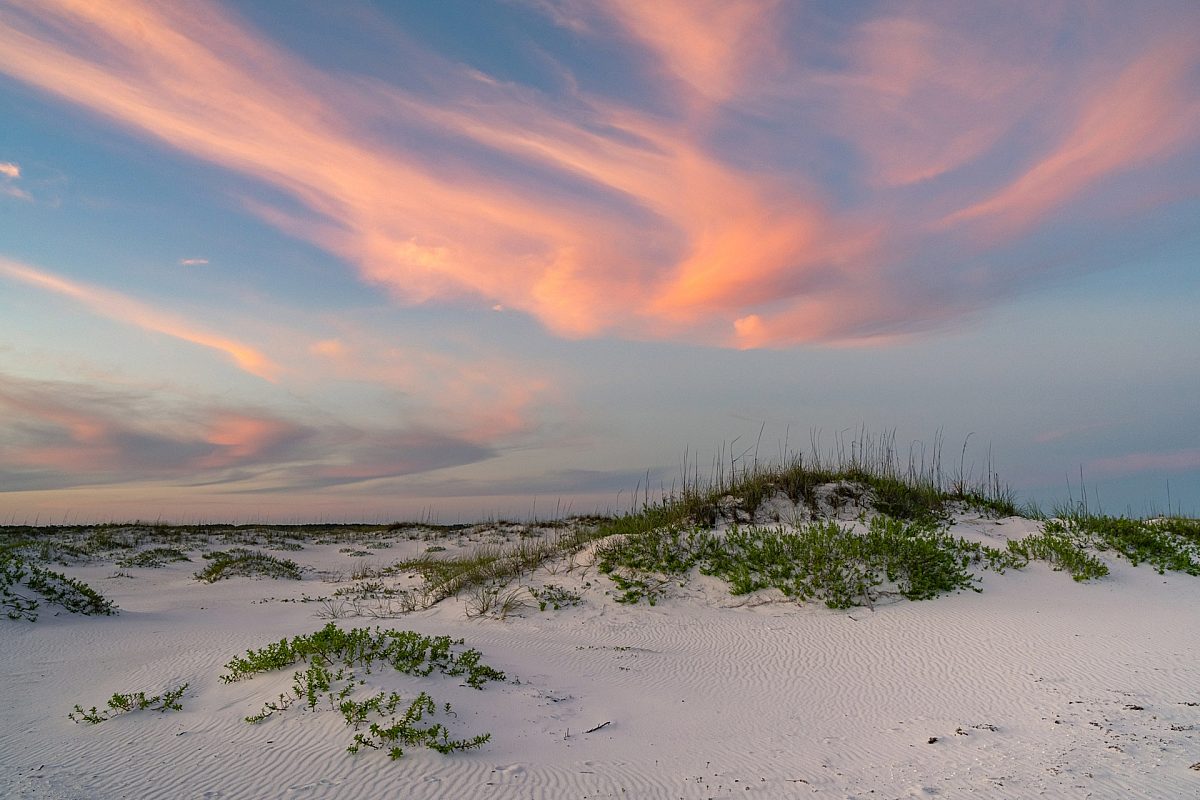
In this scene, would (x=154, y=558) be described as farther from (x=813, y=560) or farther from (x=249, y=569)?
(x=813, y=560)

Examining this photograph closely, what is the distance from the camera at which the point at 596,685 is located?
25.2 ft

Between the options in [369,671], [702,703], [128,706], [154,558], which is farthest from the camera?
[154,558]

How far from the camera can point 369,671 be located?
23.0ft

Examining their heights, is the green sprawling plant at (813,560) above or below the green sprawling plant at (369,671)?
above

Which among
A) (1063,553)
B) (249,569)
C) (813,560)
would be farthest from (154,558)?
(1063,553)

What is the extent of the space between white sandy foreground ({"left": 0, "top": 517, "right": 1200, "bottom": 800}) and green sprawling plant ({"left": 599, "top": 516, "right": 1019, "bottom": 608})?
0.34 m

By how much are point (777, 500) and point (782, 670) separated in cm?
805

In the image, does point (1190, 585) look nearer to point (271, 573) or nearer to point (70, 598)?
point (70, 598)

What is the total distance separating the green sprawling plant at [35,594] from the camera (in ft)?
36.8

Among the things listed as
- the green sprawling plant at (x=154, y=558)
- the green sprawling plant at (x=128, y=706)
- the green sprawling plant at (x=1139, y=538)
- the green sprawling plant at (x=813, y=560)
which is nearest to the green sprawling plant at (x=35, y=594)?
the green sprawling plant at (x=128, y=706)

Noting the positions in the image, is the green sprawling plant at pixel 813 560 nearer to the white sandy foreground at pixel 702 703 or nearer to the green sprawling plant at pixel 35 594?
the white sandy foreground at pixel 702 703

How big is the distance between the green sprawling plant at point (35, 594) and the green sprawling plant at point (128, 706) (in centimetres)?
567

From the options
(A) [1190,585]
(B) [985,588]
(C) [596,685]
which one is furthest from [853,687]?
(A) [1190,585]

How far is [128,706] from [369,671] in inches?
89.2
